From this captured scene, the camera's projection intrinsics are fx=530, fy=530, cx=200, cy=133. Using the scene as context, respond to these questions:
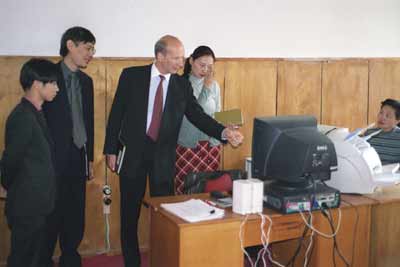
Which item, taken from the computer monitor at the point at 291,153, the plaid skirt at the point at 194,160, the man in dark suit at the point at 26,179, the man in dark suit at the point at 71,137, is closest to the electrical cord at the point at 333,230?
the computer monitor at the point at 291,153

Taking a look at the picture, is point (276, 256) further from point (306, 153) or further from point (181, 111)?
point (181, 111)

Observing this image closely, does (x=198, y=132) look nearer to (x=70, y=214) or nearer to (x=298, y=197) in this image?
(x=70, y=214)

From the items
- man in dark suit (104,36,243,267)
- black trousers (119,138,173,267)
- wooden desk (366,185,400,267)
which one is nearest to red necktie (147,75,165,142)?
man in dark suit (104,36,243,267)

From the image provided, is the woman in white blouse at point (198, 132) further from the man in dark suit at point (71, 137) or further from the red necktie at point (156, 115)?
the man in dark suit at point (71, 137)

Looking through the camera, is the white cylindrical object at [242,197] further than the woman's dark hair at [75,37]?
No

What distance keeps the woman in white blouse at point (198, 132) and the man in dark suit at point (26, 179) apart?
123cm

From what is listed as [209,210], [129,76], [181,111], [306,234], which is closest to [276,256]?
[306,234]

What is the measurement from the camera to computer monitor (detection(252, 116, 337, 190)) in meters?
2.63

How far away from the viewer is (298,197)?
2.67m

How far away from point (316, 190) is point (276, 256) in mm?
572

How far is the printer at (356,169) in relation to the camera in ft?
9.64

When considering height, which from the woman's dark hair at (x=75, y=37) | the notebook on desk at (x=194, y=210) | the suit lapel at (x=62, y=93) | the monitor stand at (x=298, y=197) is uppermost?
A: the woman's dark hair at (x=75, y=37)

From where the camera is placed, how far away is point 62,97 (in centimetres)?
334

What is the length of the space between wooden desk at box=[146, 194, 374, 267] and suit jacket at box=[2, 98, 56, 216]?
60 cm
